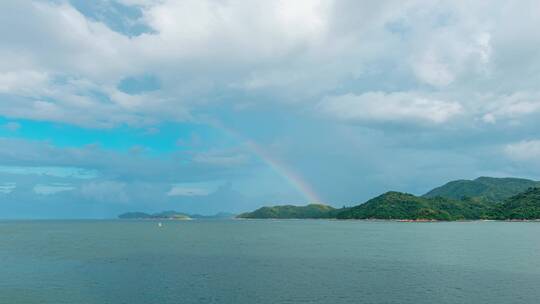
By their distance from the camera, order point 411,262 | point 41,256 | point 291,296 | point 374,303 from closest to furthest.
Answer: point 374,303 < point 291,296 < point 411,262 < point 41,256

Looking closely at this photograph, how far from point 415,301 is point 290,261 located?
55.6 m

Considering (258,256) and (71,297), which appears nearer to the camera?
(71,297)

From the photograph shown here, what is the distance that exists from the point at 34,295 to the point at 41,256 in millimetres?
70046

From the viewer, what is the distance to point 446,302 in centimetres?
7006

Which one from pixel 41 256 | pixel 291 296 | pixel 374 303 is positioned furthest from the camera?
pixel 41 256

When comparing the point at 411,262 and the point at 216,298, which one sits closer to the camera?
the point at 216,298

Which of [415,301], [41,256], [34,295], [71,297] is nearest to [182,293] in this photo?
[71,297]

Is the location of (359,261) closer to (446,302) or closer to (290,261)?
(290,261)

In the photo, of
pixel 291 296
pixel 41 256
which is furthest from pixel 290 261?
pixel 41 256

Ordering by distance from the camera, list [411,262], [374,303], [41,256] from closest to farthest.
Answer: [374,303] → [411,262] → [41,256]

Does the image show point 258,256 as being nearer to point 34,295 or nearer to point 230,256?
point 230,256

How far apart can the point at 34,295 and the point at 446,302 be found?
74.2m

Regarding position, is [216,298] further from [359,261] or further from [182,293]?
[359,261]

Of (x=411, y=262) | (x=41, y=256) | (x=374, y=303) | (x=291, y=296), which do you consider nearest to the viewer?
(x=374, y=303)
